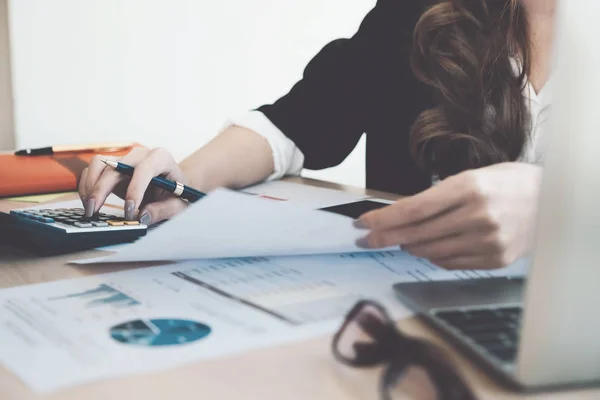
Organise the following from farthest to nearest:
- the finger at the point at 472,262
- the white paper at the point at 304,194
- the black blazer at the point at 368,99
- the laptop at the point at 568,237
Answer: the black blazer at the point at 368,99
the white paper at the point at 304,194
the finger at the point at 472,262
the laptop at the point at 568,237

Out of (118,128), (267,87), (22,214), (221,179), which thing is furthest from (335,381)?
(267,87)

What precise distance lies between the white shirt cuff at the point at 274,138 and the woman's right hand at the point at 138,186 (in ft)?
0.91

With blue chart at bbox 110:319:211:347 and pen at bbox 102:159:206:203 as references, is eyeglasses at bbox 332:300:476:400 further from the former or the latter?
pen at bbox 102:159:206:203

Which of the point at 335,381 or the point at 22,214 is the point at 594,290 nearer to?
the point at 335,381

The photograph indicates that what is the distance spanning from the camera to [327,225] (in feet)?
1.69

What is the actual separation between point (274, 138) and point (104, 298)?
2.12 feet

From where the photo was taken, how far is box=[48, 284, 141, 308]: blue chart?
1.45 ft

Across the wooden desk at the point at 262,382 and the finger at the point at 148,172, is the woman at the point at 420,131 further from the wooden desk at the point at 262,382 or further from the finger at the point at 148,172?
the wooden desk at the point at 262,382

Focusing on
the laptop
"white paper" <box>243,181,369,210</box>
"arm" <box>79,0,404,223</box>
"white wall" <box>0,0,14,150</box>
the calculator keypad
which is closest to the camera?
the laptop

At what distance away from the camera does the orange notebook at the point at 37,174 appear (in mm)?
916

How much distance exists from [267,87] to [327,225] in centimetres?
152

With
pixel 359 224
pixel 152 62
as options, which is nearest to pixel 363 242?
pixel 359 224

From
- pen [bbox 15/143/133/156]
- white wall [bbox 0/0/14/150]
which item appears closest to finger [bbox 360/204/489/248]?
pen [bbox 15/143/133/156]

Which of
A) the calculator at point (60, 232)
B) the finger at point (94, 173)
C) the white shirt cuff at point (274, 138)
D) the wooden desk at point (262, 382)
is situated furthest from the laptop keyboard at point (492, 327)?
the white shirt cuff at point (274, 138)
